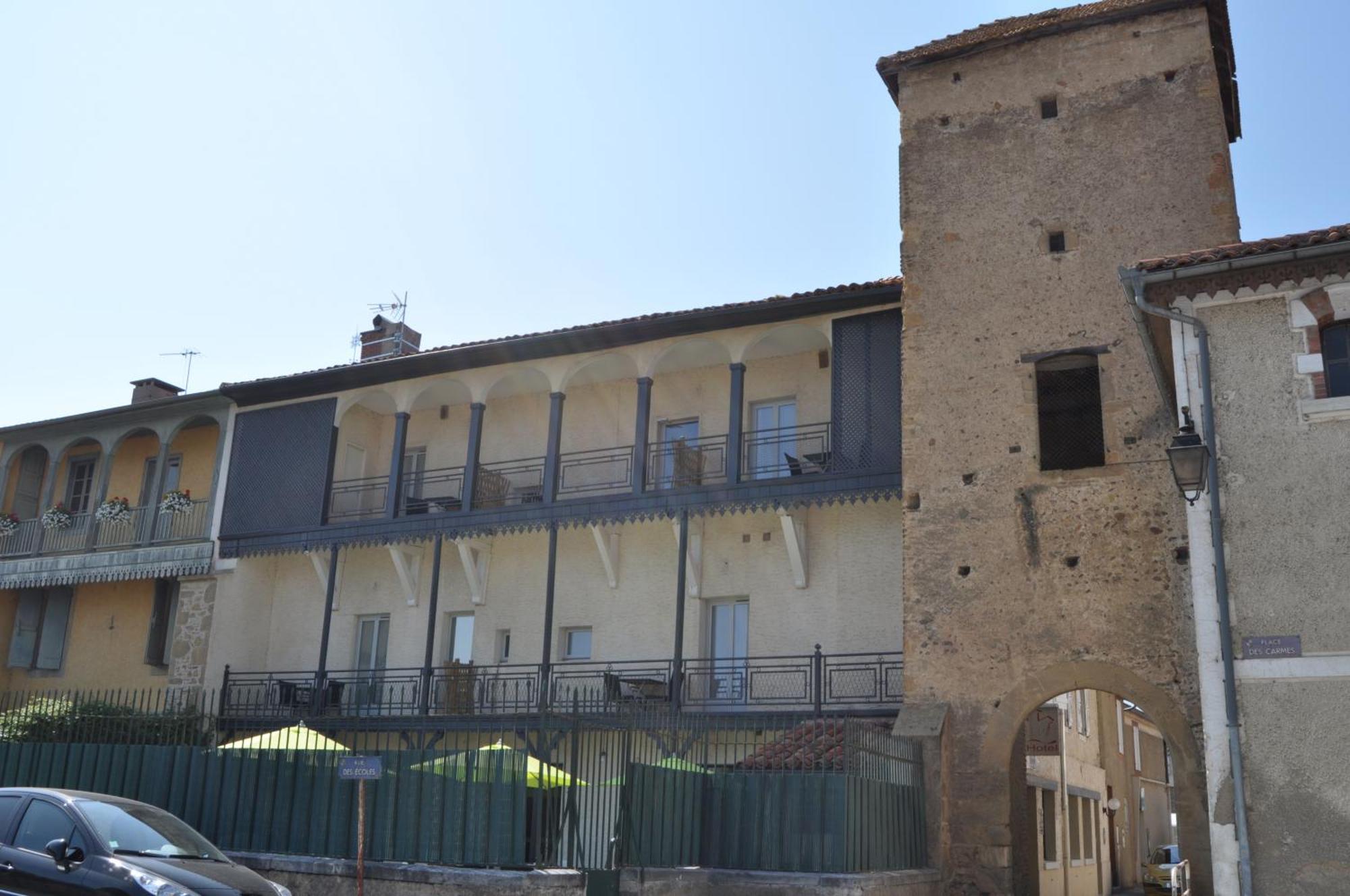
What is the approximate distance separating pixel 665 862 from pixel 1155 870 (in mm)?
15613

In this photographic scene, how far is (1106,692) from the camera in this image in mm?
14078

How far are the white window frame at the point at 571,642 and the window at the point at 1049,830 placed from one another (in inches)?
317

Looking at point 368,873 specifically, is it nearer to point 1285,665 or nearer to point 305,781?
point 305,781

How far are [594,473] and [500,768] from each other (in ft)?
31.9

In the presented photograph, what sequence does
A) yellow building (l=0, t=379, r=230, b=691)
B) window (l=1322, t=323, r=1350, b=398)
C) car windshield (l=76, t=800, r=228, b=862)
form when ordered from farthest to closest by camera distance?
yellow building (l=0, t=379, r=230, b=691) < window (l=1322, t=323, r=1350, b=398) < car windshield (l=76, t=800, r=228, b=862)

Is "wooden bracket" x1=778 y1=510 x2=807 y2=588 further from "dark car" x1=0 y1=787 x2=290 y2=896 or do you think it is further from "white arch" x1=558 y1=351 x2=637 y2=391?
"dark car" x1=0 y1=787 x2=290 y2=896

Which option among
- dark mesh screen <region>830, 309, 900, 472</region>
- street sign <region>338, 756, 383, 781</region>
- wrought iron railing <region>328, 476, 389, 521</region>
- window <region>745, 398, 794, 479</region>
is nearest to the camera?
street sign <region>338, 756, 383, 781</region>

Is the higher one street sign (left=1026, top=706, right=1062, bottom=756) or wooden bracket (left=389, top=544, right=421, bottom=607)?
wooden bracket (left=389, top=544, right=421, bottom=607)

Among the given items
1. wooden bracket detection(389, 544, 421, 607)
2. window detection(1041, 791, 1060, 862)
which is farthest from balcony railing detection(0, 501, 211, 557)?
window detection(1041, 791, 1060, 862)

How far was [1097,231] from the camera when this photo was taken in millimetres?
15797

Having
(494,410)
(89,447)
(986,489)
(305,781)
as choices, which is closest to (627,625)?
(494,410)

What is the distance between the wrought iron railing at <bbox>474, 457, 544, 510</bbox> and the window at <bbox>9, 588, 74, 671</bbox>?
31.6ft

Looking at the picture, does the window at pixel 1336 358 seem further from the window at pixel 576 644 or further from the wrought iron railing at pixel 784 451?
the window at pixel 576 644

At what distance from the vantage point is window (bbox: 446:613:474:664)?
21.1 metres
